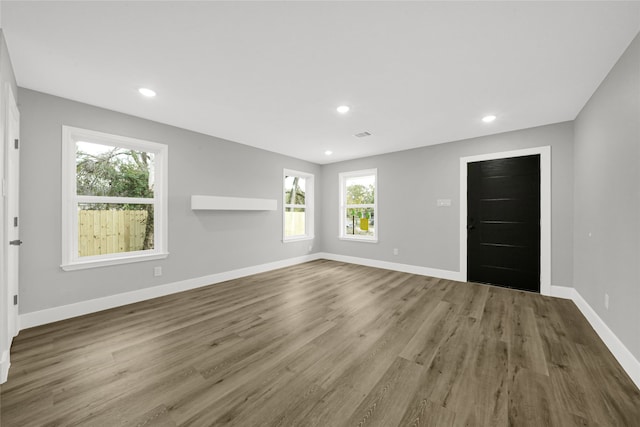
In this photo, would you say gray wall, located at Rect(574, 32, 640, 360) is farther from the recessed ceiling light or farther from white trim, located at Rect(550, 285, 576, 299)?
the recessed ceiling light

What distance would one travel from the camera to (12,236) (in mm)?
2189

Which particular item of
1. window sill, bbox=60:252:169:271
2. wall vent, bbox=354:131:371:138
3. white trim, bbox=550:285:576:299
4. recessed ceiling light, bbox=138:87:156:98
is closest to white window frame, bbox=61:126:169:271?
window sill, bbox=60:252:169:271

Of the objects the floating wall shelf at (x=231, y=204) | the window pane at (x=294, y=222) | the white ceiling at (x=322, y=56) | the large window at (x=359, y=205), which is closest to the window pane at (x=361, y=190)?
the large window at (x=359, y=205)

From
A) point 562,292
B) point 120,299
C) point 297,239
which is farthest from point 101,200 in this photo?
point 562,292

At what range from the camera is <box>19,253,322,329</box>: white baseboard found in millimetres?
2588

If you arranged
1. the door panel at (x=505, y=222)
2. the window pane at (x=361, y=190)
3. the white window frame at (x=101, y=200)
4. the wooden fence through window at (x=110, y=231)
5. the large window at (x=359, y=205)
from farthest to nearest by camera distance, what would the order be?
the window pane at (x=361, y=190) → the large window at (x=359, y=205) → the door panel at (x=505, y=222) → the wooden fence through window at (x=110, y=231) → the white window frame at (x=101, y=200)

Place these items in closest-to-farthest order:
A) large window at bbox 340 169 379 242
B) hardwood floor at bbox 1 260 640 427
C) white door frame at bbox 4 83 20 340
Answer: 1. hardwood floor at bbox 1 260 640 427
2. white door frame at bbox 4 83 20 340
3. large window at bbox 340 169 379 242

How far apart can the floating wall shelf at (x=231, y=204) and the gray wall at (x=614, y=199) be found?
4.49 metres

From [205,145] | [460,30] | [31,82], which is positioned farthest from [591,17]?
[31,82]

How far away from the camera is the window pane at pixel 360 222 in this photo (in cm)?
567

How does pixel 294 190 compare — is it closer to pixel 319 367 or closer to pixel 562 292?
pixel 319 367

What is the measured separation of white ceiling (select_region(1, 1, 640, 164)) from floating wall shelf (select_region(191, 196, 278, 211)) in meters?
1.21

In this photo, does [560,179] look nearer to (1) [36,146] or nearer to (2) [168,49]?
(2) [168,49]

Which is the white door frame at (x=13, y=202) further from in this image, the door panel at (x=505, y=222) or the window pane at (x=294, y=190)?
the door panel at (x=505, y=222)
